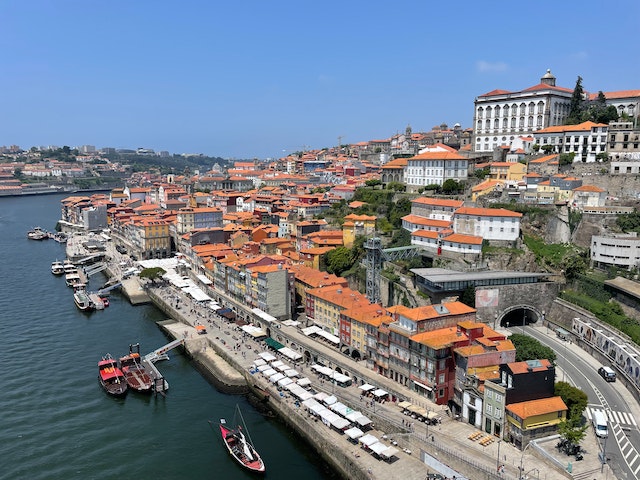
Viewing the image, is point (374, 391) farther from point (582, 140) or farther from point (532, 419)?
point (582, 140)

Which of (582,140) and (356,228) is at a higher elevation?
(582,140)

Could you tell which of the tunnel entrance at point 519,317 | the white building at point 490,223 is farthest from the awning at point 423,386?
the white building at point 490,223

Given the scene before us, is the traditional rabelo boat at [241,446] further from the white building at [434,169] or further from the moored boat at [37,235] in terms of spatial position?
the moored boat at [37,235]

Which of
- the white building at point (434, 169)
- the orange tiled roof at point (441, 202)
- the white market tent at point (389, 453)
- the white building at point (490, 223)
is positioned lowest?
the white market tent at point (389, 453)

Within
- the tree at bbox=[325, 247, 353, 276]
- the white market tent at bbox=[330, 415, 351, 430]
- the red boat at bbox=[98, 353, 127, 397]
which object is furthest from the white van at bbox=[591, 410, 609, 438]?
the red boat at bbox=[98, 353, 127, 397]

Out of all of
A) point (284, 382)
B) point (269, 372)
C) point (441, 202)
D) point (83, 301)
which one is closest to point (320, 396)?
point (284, 382)

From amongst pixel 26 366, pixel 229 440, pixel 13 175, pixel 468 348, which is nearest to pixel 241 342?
pixel 229 440

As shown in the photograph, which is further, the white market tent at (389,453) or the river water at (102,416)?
the river water at (102,416)
